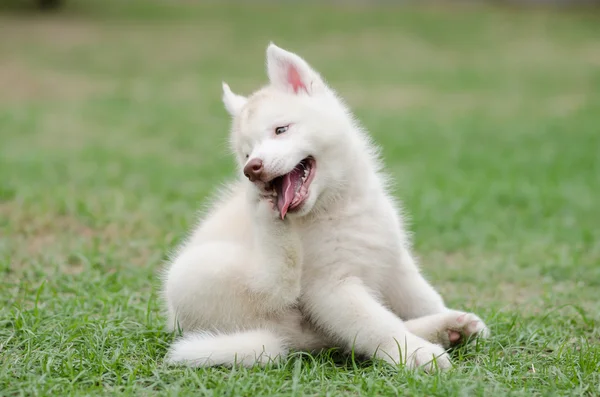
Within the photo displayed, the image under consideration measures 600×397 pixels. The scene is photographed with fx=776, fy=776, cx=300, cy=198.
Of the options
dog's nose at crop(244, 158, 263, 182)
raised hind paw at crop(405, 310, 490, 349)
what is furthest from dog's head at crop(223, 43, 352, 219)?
raised hind paw at crop(405, 310, 490, 349)

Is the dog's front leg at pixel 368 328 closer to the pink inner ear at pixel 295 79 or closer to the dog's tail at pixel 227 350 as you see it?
the dog's tail at pixel 227 350

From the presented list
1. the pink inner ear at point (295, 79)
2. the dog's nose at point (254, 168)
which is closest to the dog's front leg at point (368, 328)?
the dog's nose at point (254, 168)

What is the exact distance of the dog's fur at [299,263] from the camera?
10.2 feet

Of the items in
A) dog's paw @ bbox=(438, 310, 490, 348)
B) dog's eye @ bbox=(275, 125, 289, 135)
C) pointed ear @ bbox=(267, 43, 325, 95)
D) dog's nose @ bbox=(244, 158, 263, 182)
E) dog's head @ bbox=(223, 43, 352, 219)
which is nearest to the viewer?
dog's nose @ bbox=(244, 158, 263, 182)

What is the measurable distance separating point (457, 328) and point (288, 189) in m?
0.96

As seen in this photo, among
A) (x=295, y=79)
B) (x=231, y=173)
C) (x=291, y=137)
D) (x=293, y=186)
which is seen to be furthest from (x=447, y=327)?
(x=231, y=173)

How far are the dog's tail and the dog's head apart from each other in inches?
21.4

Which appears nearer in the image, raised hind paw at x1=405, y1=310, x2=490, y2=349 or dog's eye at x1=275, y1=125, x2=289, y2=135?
dog's eye at x1=275, y1=125, x2=289, y2=135

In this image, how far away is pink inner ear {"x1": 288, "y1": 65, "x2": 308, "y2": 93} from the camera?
11.3ft

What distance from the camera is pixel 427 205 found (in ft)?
22.6

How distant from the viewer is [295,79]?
3.47 metres

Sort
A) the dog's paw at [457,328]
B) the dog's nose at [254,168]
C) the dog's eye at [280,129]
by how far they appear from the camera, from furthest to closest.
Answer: the dog's paw at [457,328] → the dog's eye at [280,129] → the dog's nose at [254,168]

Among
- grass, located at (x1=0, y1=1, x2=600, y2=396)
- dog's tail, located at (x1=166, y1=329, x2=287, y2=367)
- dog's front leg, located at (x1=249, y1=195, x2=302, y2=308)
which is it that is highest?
dog's front leg, located at (x1=249, y1=195, x2=302, y2=308)

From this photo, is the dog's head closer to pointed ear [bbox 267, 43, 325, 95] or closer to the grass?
pointed ear [bbox 267, 43, 325, 95]
